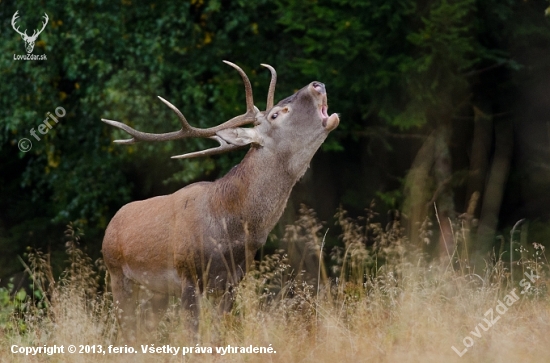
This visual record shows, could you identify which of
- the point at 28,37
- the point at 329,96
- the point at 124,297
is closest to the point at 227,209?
the point at 124,297

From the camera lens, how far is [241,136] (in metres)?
5.99

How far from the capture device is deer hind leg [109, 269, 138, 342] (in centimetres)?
623

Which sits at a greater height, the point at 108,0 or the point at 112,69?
the point at 108,0

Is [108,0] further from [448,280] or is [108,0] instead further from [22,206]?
[448,280]

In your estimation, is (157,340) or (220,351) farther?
(157,340)

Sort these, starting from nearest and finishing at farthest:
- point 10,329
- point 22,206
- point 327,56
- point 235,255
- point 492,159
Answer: point 235,255 → point 10,329 → point 327,56 → point 492,159 → point 22,206

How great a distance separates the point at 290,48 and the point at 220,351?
585 cm

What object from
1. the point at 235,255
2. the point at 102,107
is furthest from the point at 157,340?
the point at 102,107

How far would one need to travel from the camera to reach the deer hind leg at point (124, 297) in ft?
20.5

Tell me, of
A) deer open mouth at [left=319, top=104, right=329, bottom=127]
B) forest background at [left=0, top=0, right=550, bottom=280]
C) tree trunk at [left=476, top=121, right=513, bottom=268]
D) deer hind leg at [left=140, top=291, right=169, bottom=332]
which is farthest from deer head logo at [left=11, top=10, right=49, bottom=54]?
tree trunk at [left=476, top=121, right=513, bottom=268]

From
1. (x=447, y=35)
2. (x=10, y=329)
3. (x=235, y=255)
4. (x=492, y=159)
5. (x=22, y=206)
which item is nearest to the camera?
(x=235, y=255)

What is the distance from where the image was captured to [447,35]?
8.53 m

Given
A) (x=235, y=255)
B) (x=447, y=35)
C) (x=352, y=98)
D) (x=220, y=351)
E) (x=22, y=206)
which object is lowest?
(x=22, y=206)

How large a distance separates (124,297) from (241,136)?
1.53 m
